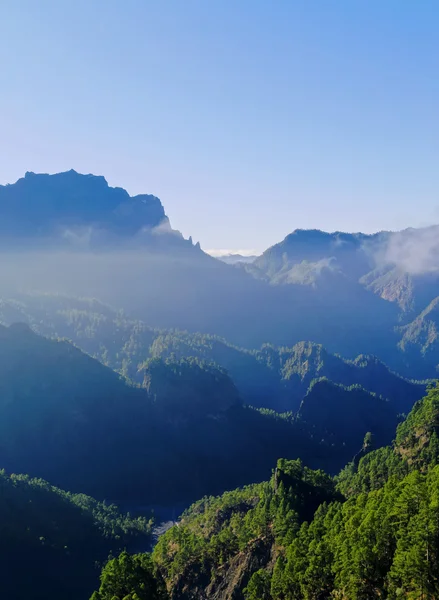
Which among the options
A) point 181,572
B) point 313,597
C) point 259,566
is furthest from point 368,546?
point 181,572

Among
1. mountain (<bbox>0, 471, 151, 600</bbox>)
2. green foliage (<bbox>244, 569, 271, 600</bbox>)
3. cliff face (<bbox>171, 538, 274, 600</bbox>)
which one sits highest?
green foliage (<bbox>244, 569, 271, 600</bbox>)

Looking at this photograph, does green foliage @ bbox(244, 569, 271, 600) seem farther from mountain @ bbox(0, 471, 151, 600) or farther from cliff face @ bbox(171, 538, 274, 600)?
mountain @ bbox(0, 471, 151, 600)

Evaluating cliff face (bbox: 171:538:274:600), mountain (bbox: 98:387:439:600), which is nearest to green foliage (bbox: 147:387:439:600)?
mountain (bbox: 98:387:439:600)

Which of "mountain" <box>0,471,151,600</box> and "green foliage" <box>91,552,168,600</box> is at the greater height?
"green foliage" <box>91,552,168,600</box>

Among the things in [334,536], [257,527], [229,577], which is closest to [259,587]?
[334,536]

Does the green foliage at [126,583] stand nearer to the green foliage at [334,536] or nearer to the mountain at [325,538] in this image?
the mountain at [325,538]

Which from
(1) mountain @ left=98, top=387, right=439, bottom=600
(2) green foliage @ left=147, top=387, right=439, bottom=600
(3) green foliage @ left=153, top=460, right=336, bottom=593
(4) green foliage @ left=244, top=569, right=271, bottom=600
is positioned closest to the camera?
(2) green foliage @ left=147, top=387, right=439, bottom=600

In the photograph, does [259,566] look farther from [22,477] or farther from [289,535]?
[22,477]
